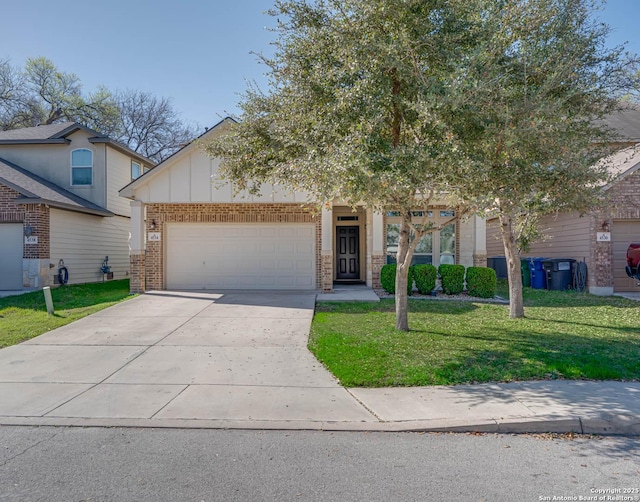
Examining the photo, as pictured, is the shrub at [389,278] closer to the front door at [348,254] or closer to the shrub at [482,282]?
the shrub at [482,282]

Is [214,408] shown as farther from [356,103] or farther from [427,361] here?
[356,103]

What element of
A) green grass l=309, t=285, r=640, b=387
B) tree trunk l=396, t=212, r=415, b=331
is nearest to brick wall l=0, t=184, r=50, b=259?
green grass l=309, t=285, r=640, b=387

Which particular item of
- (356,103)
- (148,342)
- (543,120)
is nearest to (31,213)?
(148,342)

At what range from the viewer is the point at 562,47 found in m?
7.00

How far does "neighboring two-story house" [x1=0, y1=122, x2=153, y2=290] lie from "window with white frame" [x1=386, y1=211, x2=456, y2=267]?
1088 cm

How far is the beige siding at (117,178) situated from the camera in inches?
734

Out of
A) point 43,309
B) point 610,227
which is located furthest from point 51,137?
point 610,227

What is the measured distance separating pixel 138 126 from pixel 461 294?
28173 mm

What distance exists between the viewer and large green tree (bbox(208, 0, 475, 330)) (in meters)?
6.31

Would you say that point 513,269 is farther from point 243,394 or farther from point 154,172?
point 154,172

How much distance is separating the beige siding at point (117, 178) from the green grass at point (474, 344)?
11.6m

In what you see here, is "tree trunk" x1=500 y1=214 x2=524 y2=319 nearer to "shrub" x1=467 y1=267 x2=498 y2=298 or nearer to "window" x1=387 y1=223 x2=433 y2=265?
"shrub" x1=467 y1=267 x2=498 y2=298

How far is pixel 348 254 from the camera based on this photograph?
17.1 metres

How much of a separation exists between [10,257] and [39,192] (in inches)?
90.4
